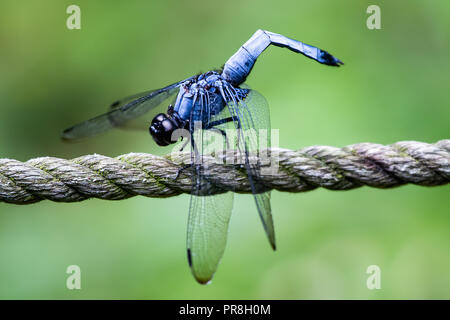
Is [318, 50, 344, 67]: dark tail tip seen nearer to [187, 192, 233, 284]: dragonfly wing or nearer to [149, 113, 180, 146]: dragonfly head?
[149, 113, 180, 146]: dragonfly head

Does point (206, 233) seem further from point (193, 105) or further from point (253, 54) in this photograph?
point (253, 54)

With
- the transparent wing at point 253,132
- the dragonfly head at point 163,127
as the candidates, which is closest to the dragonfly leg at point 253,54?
the transparent wing at point 253,132

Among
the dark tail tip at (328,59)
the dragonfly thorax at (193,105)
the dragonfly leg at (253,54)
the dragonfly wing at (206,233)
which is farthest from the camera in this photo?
the dark tail tip at (328,59)

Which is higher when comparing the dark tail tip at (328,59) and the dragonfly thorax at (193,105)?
the dark tail tip at (328,59)

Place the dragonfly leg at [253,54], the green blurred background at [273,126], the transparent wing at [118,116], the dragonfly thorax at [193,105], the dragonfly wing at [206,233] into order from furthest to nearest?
the green blurred background at [273,126] < the transparent wing at [118,116] < the dragonfly leg at [253,54] < the dragonfly thorax at [193,105] < the dragonfly wing at [206,233]

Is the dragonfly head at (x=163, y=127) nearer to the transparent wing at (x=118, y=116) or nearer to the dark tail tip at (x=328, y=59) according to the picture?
the transparent wing at (x=118, y=116)

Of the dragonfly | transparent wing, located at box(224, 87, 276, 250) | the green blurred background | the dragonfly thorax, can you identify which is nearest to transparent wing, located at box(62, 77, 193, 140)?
the dragonfly

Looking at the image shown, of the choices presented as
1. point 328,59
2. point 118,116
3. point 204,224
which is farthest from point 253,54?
point 204,224

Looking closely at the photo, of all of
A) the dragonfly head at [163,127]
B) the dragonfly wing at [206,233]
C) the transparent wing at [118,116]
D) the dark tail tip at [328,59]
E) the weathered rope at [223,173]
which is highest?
the dark tail tip at [328,59]
